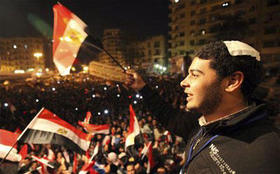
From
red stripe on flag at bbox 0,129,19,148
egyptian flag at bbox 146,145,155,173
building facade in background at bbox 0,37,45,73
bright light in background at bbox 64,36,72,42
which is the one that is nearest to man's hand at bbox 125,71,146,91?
bright light in background at bbox 64,36,72,42

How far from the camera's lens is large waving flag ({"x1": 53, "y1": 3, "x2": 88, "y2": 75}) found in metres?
3.42

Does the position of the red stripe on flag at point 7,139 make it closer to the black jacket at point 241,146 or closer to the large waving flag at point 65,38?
the large waving flag at point 65,38

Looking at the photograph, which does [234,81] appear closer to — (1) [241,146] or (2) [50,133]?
(1) [241,146]

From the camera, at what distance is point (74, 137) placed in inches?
163

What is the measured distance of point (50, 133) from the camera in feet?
12.0

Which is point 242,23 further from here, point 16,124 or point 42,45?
point 42,45

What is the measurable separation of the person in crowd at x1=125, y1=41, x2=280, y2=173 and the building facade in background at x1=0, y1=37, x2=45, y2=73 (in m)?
79.4

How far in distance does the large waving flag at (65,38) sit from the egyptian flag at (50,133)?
974 millimetres

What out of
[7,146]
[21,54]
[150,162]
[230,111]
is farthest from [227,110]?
[21,54]

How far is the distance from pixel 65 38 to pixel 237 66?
3.25 metres

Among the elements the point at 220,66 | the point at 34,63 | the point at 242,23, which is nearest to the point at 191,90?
the point at 220,66

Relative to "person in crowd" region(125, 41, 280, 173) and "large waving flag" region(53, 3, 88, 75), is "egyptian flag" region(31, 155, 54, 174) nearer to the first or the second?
"large waving flag" region(53, 3, 88, 75)

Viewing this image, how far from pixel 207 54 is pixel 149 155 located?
4.50 meters

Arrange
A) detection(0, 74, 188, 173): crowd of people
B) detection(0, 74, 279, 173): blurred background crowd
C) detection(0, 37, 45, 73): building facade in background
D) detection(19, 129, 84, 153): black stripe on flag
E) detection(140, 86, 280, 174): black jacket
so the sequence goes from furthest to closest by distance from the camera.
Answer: detection(0, 37, 45, 73): building facade in background
detection(0, 74, 188, 173): crowd of people
detection(0, 74, 279, 173): blurred background crowd
detection(19, 129, 84, 153): black stripe on flag
detection(140, 86, 280, 174): black jacket
